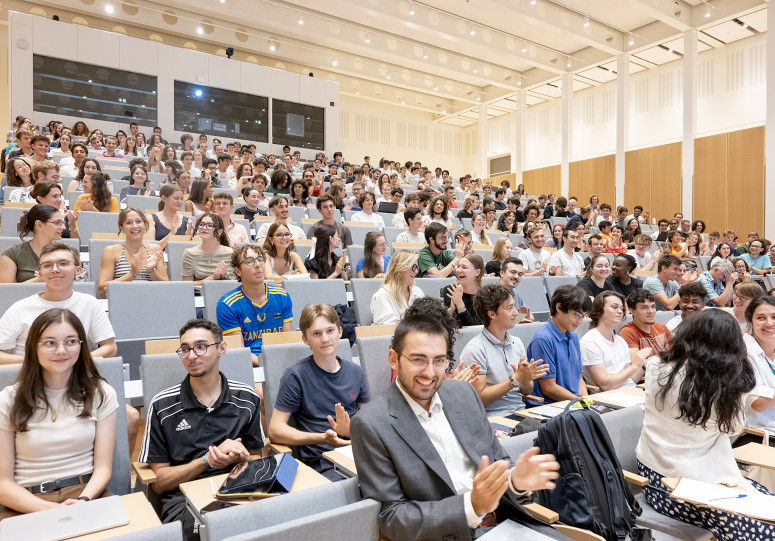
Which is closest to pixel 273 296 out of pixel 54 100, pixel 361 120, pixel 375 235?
pixel 375 235

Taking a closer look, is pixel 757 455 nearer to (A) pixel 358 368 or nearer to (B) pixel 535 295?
(A) pixel 358 368

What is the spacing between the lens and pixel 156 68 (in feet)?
34.7

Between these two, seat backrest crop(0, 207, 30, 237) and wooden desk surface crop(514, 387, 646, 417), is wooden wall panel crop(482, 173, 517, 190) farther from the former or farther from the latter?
wooden desk surface crop(514, 387, 646, 417)

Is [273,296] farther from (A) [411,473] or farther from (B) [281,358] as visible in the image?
(A) [411,473]

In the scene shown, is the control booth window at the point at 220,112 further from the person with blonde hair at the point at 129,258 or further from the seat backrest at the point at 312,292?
the seat backrest at the point at 312,292

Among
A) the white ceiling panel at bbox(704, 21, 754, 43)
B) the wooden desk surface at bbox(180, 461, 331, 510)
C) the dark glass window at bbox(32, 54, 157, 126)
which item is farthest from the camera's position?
the white ceiling panel at bbox(704, 21, 754, 43)

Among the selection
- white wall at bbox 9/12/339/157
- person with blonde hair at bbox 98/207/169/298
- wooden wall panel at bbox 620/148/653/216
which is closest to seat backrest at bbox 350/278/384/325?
person with blonde hair at bbox 98/207/169/298

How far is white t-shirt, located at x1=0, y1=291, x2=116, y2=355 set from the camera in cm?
227

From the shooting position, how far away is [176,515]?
67.6 inches

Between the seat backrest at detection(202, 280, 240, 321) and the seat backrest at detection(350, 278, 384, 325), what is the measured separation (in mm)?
825

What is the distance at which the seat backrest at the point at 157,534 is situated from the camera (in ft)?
3.50

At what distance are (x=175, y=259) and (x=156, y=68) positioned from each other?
8.41 meters

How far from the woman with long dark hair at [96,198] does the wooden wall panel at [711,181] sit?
10.9 m

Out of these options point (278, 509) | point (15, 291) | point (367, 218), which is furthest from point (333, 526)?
point (367, 218)
